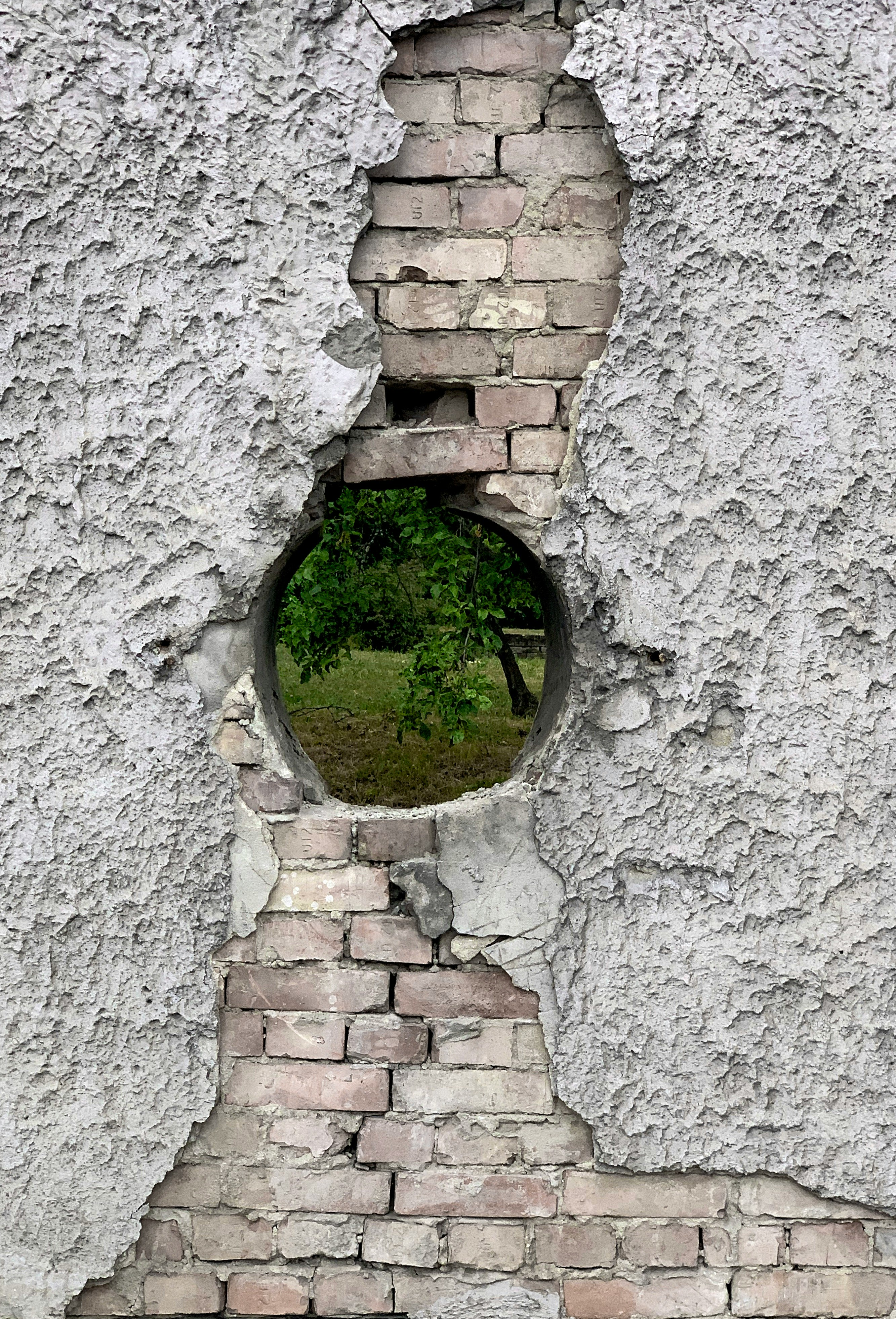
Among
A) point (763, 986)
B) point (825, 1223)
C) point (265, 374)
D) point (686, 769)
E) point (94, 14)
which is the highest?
point (94, 14)

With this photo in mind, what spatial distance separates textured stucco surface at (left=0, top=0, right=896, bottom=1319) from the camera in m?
1.72

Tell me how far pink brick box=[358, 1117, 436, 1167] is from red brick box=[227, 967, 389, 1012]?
23cm

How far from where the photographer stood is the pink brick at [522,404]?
1.85 m

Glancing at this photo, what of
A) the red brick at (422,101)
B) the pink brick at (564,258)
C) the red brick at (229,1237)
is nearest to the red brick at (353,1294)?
the red brick at (229,1237)

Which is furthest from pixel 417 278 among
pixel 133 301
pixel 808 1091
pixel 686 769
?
pixel 808 1091

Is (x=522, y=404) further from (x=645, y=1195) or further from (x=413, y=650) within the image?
(x=413, y=650)

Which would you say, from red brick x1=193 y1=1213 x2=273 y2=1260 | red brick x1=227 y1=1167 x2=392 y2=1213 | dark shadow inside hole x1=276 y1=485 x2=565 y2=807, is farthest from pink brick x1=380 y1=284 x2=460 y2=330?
red brick x1=193 y1=1213 x2=273 y2=1260

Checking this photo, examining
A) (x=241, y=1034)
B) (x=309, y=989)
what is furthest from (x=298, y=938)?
(x=241, y=1034)

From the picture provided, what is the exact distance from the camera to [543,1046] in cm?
189

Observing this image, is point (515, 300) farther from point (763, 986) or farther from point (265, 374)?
point (763, 986)

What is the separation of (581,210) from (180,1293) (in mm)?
2242

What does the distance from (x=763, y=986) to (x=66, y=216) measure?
1.94 meters

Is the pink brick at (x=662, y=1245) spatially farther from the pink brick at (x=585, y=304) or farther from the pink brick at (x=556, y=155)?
the pink brick at (x=556, y=155)

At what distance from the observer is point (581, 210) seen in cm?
183
